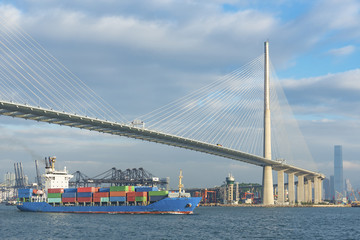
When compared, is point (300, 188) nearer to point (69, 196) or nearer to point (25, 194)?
point (69, 196)

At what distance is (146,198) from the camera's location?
65.7m

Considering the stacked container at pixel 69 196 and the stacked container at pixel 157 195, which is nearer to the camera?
the stacked container at pixel 157 195

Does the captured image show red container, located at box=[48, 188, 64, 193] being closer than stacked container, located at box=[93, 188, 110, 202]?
No

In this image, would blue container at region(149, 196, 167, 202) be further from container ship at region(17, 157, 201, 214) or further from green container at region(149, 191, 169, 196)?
green container at region(149, 191, 169, 196)

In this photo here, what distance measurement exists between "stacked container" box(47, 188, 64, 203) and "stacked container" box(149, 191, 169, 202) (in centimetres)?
1704

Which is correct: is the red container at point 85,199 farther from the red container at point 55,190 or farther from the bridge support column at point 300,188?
the bridge support column at point 300,188

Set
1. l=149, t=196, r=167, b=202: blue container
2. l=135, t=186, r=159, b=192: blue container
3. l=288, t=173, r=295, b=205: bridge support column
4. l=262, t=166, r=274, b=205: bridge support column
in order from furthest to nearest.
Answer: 1. l=288, t=173, r=295, b=205: bridge support column
2. l=262, t=166, r=274, b=205: bridge support column
3. l=135, t=186, r=159, b=192: blue container
4. l=149, t=196, r=167, b=202: blue container

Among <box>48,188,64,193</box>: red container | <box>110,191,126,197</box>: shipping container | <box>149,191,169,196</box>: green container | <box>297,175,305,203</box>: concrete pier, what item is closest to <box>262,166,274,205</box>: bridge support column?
<box>297,175,305,203</box>: concrete pier

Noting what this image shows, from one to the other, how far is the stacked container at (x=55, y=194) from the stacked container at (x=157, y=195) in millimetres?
17043

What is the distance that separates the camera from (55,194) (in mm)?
72750

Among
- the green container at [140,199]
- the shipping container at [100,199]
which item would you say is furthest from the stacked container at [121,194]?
the green container at [140,199]

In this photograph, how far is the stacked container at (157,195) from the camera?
6419 cm

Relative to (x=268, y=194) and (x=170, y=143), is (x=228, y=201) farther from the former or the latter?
(x=170, y=143)

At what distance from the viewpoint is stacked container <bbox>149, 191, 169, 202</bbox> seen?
211 ft
